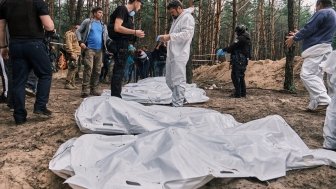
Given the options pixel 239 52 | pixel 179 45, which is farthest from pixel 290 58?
pixel 179 45

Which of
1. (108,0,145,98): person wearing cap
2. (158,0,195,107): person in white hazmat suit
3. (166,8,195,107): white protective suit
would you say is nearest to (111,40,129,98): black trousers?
(108,0,145,98): person wearing cap

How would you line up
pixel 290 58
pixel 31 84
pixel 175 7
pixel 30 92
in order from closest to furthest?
pixel 175 7, pixel 30 92, pixel 31 84, pixel 290 58

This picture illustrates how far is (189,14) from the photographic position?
18.4 feet

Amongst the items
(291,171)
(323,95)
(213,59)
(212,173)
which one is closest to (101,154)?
(212,173)

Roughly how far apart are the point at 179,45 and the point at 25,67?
7.47 ft

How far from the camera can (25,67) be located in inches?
172

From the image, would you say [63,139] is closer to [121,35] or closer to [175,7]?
[121,35]

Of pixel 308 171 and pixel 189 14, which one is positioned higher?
pixel 189 14

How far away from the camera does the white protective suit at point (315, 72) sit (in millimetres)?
5699

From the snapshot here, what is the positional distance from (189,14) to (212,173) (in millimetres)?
3327

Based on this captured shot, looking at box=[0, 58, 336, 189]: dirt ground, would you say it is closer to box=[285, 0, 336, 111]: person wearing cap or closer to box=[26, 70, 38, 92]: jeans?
box=[26, 70, 38, 92]: jeans

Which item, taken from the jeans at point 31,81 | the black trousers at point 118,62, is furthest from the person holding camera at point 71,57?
the black trousers at point 118,62

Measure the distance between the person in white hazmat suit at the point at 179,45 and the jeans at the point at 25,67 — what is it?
180cm

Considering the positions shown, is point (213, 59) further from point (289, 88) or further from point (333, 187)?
point (333, 187)
